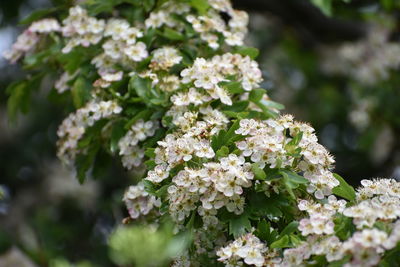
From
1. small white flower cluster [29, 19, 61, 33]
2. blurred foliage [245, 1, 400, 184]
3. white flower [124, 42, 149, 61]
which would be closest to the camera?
white flower [124, 42, 149, 61]

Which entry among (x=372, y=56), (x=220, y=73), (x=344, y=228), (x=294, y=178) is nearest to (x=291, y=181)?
(x=294, y=178)

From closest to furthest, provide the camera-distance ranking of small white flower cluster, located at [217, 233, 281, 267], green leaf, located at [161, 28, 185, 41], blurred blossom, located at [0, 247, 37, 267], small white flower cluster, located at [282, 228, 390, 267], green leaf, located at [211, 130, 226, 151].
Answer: small white flower cluster, located at [282, 228, 390, 267] → small white flower cluster, located at [217, 233, 281, 267] → green leaf, located at [211, 130, 226, 151] → green leaf, located at [161, 28, 185, 41] → blurred blossom, located at [0, 247, 37, 267]

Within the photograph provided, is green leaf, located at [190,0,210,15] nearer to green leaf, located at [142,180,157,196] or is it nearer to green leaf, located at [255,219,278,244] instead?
green leaf, located at [142,180,157,196]

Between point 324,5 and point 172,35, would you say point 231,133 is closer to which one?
point 172,35

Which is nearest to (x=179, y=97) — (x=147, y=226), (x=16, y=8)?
(x=147, y=226)

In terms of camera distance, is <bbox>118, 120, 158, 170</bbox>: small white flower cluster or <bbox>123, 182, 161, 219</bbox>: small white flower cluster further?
<bbox>118, 120, 158, 170</bbox>: small white flower cluster

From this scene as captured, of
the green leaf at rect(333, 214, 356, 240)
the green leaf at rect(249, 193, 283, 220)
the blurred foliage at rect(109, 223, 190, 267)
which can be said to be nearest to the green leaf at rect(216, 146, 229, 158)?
the green leaf at rect(249, 193, 283, 220)
